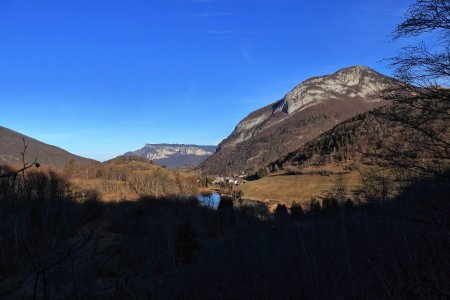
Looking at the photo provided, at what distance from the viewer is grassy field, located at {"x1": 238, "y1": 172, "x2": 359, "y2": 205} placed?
13388 centimetres

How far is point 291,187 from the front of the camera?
15112 cm

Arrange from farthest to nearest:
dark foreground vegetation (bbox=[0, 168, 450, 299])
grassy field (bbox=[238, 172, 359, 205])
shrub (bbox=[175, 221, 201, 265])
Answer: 1. grassy field (bbox=[238, 172, 359, 205])
2. shrub (bbox=[175, 221, 201, 265])
3. dark foreground vegetation (bbox=[0, 168, 450, 299])

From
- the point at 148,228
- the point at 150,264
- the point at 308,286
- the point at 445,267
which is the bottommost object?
the point at 148,228

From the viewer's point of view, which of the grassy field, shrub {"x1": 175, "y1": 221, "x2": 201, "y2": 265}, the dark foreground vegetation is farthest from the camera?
the grassy field

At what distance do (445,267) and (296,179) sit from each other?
510ft

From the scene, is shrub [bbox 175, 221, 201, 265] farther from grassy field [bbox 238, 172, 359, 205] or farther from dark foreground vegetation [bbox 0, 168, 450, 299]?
grassy field [bbox 238, 172, 359, 205]

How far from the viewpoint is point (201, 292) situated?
13875 mm

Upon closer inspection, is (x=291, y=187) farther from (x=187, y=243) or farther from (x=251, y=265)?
(x=251, y=265)

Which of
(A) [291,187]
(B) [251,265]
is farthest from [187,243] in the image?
(A) [291,187]

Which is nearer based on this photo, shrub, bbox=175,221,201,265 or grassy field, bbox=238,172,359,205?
shrub, bbox=175,221,201,265

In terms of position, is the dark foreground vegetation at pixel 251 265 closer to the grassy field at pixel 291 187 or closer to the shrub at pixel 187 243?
the shrub at pixel 187 243

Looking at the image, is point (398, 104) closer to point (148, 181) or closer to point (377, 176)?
point (377, 176)

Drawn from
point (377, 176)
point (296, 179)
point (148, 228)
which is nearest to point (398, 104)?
point (377, 176)

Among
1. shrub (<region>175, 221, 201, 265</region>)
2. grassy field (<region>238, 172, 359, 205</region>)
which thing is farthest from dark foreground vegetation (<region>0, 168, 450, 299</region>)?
grassy field (<region>238, 172, 359, 205</region>)
